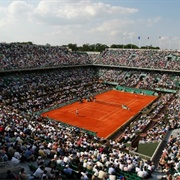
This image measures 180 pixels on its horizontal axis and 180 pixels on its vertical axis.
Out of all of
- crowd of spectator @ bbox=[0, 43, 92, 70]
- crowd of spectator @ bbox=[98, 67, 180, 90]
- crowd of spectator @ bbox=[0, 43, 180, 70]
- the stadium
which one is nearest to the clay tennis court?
the stadium

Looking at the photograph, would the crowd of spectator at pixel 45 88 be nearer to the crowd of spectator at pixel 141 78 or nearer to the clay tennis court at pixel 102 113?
the clay tennis court at pixel 102 113

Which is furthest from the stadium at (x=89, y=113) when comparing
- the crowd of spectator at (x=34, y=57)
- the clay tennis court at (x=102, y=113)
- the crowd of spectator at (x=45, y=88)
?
the crowd of spectator at (x=34, y=57)

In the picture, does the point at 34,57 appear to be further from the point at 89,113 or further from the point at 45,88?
the point at 89,113

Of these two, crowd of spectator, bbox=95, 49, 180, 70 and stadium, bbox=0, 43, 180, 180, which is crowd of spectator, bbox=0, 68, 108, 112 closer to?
stadium, bbox=0, 43, 180, 180

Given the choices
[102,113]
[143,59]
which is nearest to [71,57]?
[143,59]

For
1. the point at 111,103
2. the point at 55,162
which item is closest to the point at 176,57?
the point at 111,103

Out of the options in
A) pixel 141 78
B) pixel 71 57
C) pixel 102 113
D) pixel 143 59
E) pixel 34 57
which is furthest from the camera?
pixel 71 57
